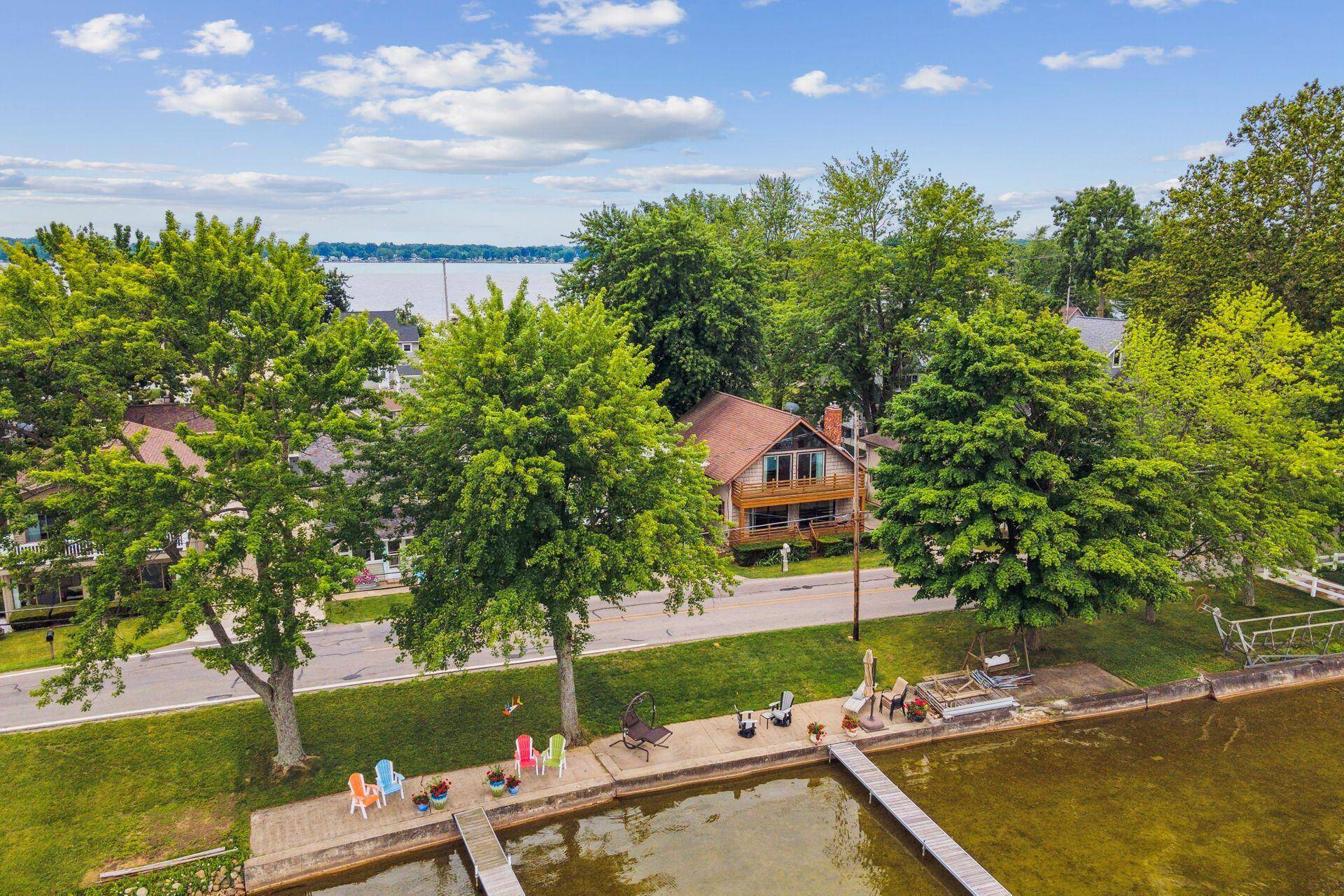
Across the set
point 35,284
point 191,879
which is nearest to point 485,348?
point 35,284

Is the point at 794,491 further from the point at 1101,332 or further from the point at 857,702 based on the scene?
the point at 1101,332

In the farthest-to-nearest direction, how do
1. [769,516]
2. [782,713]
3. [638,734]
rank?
[769,516] < [782,713] < [638,734]

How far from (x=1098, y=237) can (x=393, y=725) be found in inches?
3045

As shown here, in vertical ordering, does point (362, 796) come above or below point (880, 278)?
below

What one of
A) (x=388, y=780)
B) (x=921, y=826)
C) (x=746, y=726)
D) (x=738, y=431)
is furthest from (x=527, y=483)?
(x=738, y=431)

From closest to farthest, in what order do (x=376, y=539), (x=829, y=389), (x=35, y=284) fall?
(x=35, y=284) < (x=376, y=539) < (x=829, y=389)

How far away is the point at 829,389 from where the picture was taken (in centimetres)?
4375

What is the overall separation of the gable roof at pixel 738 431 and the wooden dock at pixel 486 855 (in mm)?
17803

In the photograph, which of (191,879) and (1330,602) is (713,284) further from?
(191,879)

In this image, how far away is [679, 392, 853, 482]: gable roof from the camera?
34.8m

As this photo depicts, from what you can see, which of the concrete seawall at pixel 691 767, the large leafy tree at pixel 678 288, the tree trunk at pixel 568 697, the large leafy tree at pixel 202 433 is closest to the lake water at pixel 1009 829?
the concrete seawall at pixel 691 767

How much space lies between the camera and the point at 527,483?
17.0 meters

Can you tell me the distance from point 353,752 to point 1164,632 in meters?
25.4

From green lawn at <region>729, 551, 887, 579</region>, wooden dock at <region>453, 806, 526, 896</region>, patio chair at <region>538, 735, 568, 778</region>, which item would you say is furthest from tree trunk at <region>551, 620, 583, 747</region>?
green lawn at <region>729, 551, 887, 579</region>
